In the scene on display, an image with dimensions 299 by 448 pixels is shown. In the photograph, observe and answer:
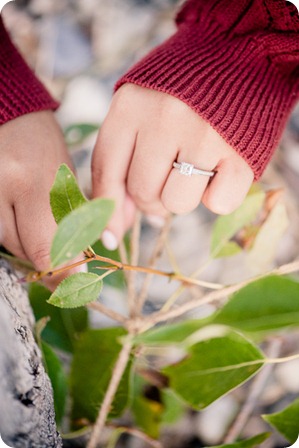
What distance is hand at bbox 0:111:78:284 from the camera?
646 mm

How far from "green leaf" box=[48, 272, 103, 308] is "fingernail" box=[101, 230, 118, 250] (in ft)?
A: 0.80

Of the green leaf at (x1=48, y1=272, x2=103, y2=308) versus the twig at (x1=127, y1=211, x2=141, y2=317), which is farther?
the twig at (x1=127, y1=211, x2=141, y2=317)

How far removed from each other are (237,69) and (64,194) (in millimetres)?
362

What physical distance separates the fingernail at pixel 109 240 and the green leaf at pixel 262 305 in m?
0.20

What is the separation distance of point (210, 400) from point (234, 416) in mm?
460

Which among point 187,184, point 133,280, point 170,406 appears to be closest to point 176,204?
point 187,184

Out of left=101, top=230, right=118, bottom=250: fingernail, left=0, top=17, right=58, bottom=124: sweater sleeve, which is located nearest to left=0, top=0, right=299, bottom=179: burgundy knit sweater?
left=0, top=17, right=58, bottom=124: sweater sleeve

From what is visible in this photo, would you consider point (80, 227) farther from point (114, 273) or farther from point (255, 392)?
point (255, 392)

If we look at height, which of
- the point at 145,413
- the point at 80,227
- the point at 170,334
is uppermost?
the point at 80,227

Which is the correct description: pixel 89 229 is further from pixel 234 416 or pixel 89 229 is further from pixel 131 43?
pixel 131 43

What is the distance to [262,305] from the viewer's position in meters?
0.70

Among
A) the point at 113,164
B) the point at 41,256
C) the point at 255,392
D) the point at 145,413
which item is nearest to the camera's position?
the point at 41,256

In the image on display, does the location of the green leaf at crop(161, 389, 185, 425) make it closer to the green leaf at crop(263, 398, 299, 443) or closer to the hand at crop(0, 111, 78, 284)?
the green leaf at crop(263, 398, 299, 443)

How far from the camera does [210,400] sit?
66cm
